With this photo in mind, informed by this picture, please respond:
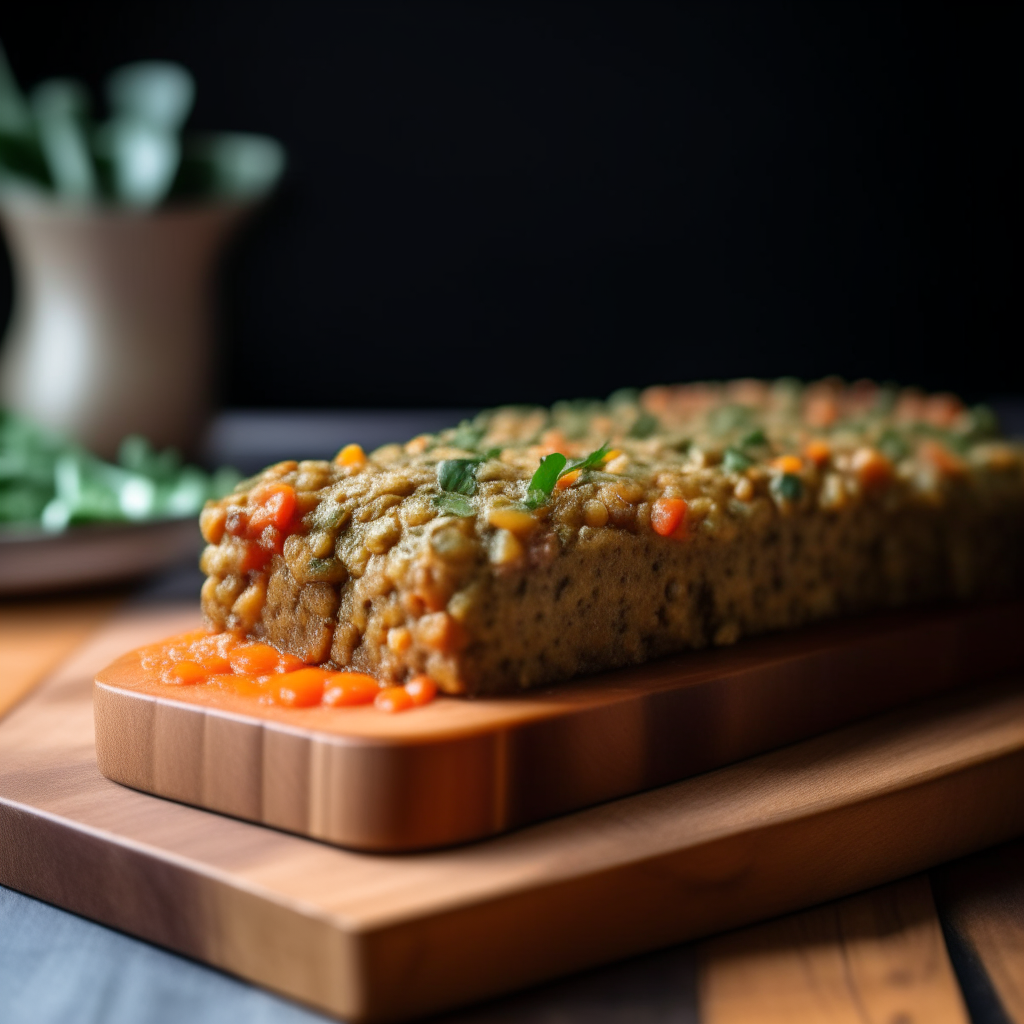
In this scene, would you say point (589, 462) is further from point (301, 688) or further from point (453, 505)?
point (301, 688)

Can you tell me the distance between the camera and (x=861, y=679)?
83.3 inches

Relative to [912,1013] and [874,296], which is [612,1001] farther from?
[874,296]

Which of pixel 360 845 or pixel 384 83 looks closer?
pixel 360 845

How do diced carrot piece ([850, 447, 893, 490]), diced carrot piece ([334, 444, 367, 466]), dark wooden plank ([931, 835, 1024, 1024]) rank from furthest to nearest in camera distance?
diced carrot piece ([850, 447, 893, 490]) < diced carrot piece ([334, 444, 367, 466]) < dark wooden plank ([931, 835, 1024, 1024])

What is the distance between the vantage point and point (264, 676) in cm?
182

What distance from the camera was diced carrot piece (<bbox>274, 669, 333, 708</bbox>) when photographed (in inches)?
66.6

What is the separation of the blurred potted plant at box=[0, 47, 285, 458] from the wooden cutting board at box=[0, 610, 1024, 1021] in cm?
213

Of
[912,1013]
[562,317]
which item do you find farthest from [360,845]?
[562,317]

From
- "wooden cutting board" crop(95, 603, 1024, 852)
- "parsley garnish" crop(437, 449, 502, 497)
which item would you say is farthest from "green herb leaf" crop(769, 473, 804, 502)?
"parsley garnish" crop(437, 449, 502, 497)

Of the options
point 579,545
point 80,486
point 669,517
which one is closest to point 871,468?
point 669,517

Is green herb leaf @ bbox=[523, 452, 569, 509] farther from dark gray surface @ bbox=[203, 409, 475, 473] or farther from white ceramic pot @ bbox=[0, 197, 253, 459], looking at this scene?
dark gray surface @ bbox=[203, 409, 475, 473]

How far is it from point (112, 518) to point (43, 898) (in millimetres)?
1502

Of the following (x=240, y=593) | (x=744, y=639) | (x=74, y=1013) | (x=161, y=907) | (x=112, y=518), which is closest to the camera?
(x=74, y=1013)

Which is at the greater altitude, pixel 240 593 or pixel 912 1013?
pixel 240 593
